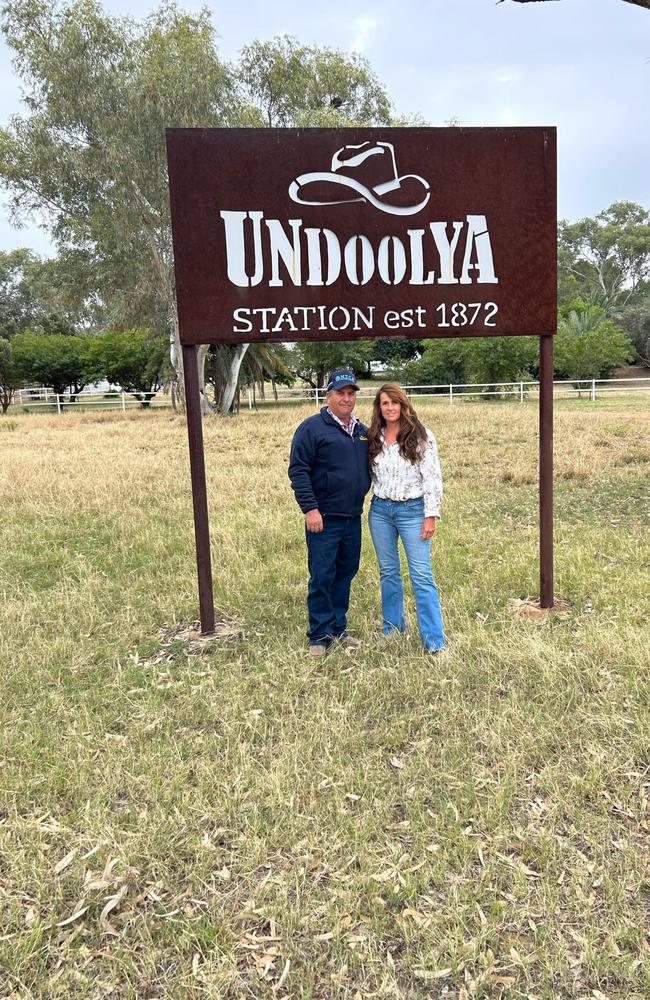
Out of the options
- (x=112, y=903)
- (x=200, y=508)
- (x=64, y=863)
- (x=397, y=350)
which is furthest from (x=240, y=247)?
(x=397, y=350)

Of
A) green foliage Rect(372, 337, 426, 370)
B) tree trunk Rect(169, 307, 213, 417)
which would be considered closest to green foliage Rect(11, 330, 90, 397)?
tree trunk Rect(169, 307, 213, 417)

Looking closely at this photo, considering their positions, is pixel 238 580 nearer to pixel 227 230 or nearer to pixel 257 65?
pixel 227 230

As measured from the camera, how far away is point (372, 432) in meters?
4.16

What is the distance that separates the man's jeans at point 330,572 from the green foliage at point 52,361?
34.0 metres

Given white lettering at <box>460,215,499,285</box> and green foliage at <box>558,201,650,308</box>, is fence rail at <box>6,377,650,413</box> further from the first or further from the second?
green foliage at <box>558,201,650,308</box>

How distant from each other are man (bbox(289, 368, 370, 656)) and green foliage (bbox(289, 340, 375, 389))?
101ft

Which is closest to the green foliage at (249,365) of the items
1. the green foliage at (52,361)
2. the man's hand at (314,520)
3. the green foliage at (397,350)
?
the green foliage at (397,350)

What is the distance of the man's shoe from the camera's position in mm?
4230

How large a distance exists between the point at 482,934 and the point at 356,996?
1.47 ft

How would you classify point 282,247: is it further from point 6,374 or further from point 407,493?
point 6,374

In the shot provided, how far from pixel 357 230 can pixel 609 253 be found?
72.6 meters

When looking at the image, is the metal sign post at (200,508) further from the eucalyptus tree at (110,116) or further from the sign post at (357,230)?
the eucalyptus tree at (110,116)

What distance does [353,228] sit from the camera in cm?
430

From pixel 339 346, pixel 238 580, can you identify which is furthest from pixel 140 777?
pixel 339 346
